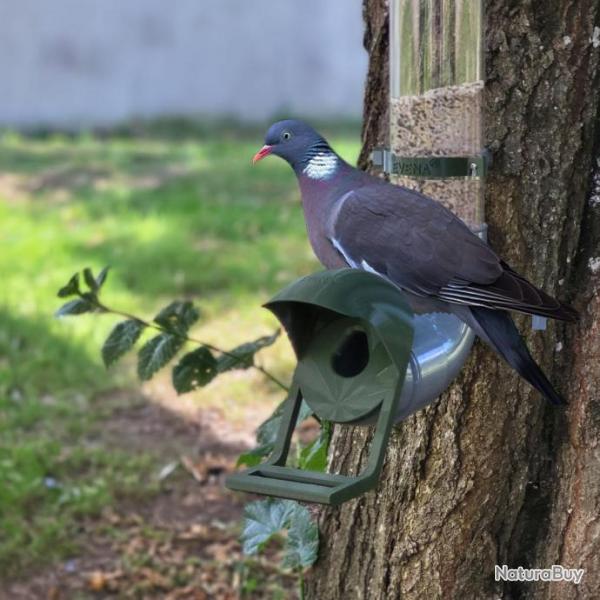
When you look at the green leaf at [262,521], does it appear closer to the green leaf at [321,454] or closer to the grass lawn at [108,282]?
the green leaf at [321,454]

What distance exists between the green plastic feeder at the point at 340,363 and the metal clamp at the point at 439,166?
478mm

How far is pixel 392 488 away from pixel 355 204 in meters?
0.70

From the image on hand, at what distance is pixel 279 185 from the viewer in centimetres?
793

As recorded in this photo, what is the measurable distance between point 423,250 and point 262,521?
0.83 m

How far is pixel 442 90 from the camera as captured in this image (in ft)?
8.21

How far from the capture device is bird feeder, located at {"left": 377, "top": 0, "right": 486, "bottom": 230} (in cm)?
244

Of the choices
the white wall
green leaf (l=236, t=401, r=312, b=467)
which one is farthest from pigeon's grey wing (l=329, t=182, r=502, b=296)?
the white wall

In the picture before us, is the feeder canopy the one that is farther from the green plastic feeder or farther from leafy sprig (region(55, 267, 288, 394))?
leafy sprig (region(55, 267, 288, 394))

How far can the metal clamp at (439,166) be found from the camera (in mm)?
2441

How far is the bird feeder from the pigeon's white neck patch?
180 mm

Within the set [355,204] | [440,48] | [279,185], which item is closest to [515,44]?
[440,48]

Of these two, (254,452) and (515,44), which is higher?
(515,44)

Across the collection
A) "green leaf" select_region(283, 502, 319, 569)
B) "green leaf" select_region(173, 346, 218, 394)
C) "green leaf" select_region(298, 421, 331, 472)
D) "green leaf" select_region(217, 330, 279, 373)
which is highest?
"green leaf" select_region(217, 330, 279, 373)

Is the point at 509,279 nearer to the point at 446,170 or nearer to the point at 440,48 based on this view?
the point at 446,170
